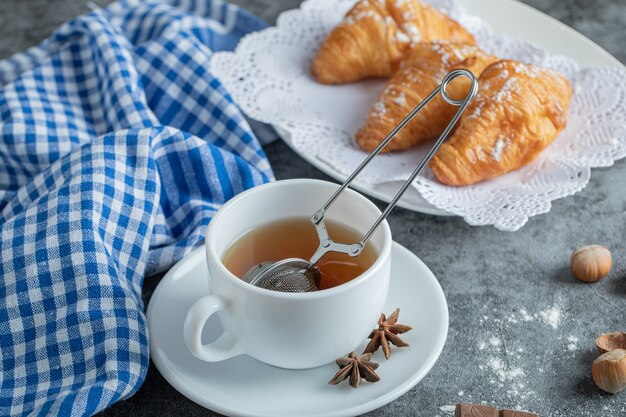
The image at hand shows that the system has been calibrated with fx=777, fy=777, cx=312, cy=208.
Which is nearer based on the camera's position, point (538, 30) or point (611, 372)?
point (611, 372)

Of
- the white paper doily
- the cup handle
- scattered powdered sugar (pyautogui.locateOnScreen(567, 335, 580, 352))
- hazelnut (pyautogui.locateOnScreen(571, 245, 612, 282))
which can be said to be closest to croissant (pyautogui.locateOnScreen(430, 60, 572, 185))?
the white paper doily

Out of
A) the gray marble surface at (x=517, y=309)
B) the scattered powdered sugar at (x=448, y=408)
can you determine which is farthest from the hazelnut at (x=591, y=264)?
the scattered powdered sugar at (x=448, y=408)

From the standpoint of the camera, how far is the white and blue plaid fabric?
0.93 meters

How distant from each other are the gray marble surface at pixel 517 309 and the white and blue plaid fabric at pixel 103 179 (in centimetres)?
7

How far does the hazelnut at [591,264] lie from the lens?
107 cm

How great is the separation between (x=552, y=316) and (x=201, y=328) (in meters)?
0.49

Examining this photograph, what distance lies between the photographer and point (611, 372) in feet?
2.97

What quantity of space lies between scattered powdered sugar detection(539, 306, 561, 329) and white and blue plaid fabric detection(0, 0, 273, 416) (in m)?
0.47

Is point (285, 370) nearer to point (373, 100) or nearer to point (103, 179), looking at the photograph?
point (103, 179)

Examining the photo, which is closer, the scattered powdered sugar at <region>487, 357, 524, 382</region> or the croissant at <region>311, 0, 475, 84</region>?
the scattered powdered sugar at <region>487, 357, 524, 382</region>

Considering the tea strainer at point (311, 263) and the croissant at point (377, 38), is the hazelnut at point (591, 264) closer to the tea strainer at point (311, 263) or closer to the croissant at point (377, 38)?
the tea strainer at point (311, 263)

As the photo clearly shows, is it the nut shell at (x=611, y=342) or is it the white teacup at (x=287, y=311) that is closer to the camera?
the white teacup at (x=287, y=311)

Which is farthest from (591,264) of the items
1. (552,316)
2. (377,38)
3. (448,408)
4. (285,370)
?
(377,38)

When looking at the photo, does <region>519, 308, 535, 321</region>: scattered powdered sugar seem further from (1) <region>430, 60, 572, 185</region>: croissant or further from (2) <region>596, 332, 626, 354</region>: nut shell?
(1) <region>430, 60, 572, 185</region>: croissant
